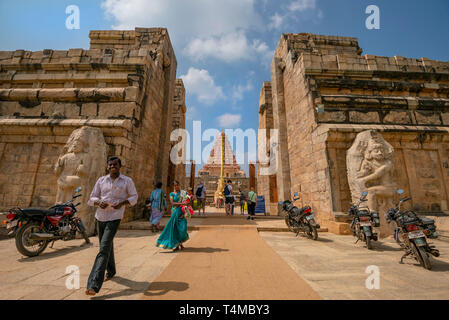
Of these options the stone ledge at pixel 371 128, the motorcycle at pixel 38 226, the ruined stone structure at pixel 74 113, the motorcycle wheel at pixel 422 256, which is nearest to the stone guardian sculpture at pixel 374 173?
the stone ledge at pixel 371 128

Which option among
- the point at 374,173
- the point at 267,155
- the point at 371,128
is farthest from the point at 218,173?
the point at 374,173

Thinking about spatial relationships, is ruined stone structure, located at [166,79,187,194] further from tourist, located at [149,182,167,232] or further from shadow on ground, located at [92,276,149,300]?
shadow on ground, located at [92,276,149,300]

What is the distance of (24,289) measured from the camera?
2084 mm

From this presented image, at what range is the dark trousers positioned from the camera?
1990mm

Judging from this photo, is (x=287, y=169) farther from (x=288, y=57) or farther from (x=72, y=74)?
(x=72, y=74)

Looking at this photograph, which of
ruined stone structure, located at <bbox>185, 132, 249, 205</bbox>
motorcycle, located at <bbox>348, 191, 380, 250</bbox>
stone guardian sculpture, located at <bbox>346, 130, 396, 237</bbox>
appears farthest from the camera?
ruined stone structure, located at <bbox>185, 132, 249, 205</bbox>

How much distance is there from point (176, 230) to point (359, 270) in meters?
3.10

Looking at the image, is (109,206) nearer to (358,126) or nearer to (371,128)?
(358,126)

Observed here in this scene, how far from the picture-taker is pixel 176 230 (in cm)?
387

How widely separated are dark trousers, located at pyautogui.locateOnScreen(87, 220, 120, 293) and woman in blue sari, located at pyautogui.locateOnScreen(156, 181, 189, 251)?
1335 millimetres

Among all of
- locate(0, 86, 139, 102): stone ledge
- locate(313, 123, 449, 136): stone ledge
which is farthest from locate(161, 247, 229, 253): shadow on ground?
locate(0, 86, 139, 102): stone ledge

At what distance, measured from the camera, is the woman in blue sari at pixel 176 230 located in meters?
3.73
